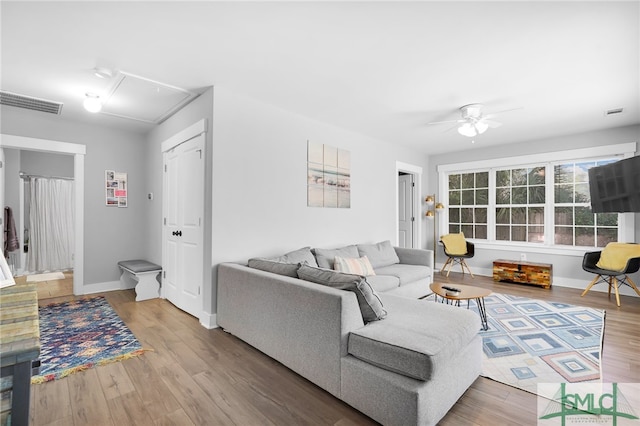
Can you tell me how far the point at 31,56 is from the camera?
2.66 metres

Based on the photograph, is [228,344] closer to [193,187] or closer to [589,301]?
[193,187]

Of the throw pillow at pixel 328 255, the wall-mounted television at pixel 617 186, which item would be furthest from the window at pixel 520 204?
the throw pillow at pixel 328 255

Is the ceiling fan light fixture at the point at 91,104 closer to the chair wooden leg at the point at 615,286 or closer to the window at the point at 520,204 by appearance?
the window at the point at 520,204

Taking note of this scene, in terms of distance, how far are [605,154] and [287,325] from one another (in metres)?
5.61

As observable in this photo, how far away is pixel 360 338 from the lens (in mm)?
1912

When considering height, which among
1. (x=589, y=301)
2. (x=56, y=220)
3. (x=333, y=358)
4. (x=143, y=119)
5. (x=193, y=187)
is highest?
(x=143, y=119)

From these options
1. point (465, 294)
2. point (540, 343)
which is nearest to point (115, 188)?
point (465, 294)

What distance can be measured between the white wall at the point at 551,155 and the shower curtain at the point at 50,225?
7.74m

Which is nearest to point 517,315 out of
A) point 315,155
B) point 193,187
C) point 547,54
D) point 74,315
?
point 547,54

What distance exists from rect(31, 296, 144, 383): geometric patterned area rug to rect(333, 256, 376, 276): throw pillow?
2153 mm

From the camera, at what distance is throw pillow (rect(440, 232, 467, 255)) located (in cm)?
607

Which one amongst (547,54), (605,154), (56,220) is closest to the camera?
(547,54)

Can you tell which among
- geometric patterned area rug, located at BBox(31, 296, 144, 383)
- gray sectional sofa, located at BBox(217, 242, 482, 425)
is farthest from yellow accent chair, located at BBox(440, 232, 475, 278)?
geometric patterned area rug, located at BBox(31, 296, 144, 383)

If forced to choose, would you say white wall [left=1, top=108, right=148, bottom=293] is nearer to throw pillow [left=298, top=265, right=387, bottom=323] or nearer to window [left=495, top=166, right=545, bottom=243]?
throw pillow [left=298, top=265, right=387, bottom=323]
